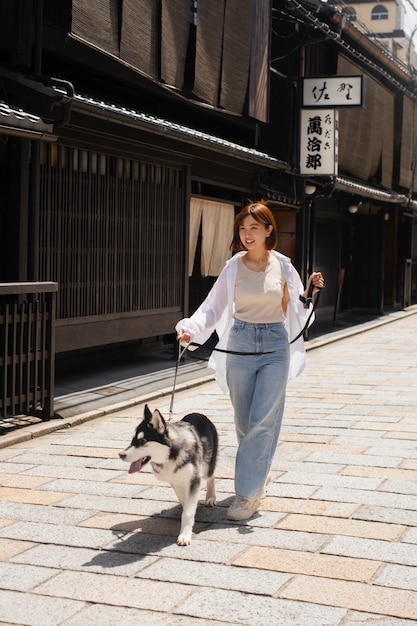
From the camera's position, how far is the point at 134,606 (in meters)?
4.70

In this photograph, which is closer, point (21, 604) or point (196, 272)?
point (21, 604)

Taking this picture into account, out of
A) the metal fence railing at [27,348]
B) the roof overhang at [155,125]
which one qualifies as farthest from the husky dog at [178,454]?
the roof overhang at [155,125]

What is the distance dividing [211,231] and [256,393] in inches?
402

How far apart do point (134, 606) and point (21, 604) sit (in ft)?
1.96

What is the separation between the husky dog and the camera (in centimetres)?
556

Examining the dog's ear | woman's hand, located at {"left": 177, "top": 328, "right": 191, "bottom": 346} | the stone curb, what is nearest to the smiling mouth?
the dog's ear

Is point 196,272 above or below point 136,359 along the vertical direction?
above

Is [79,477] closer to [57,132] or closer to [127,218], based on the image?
[57,132]

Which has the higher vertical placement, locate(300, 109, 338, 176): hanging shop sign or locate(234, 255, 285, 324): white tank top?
locate(300, 109, 338, 176): hanging shop sign

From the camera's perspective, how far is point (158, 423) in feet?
18.4

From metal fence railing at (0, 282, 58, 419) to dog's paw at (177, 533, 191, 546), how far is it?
3829 mm

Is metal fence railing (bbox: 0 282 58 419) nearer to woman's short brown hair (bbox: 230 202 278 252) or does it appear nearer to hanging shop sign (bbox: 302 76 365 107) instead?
woman's short brown hair (bbox: 230 202 278 252)

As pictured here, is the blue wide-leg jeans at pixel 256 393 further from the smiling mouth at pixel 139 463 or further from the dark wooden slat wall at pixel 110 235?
the dark wooden slat wall at pixel 110 235

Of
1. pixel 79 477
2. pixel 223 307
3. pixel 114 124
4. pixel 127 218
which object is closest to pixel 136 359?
pixel 127 218
